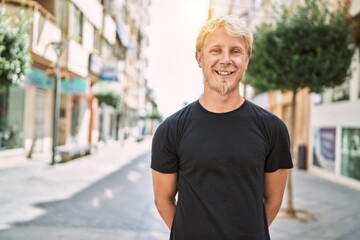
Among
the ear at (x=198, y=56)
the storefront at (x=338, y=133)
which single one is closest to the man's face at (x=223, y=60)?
the ear at (x=198, y=56)

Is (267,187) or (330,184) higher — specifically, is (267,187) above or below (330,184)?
above

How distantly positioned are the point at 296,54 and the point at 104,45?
1917cm

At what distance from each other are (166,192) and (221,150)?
0.50 metres

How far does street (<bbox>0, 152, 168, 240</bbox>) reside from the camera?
18.7ft

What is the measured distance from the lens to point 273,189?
7.59ft

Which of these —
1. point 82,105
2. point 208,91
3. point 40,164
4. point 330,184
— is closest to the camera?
point 208,91

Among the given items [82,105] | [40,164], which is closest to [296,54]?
[40,164]

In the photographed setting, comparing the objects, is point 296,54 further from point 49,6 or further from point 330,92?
point 49,6

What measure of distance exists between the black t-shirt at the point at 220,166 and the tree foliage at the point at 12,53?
7250 mm

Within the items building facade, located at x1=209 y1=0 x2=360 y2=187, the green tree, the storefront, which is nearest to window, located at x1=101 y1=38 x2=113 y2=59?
building facade, located at x1=209 y1=0 x2=360 y2=187

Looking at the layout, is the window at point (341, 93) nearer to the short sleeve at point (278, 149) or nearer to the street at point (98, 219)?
the street at point (98, 219)

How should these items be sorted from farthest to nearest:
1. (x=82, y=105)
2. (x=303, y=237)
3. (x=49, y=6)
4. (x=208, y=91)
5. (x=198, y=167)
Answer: (x=82, y=105), (x=49, y=6), (x=303, y=237), (x=208, y=91), (x=198, y=167)

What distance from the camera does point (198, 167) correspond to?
80.4 inches

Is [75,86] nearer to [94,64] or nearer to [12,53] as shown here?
[94,64]
